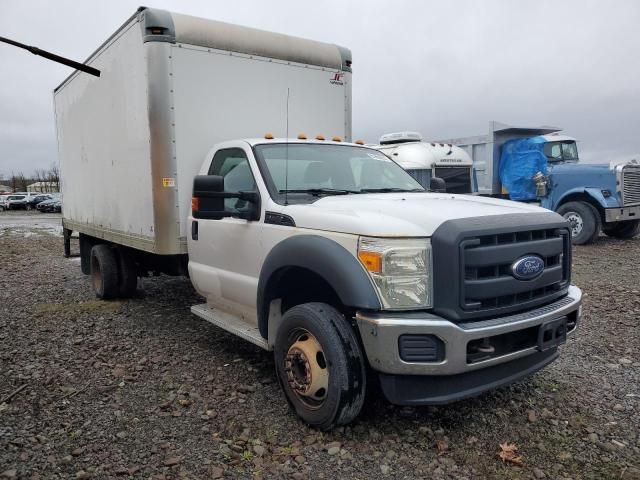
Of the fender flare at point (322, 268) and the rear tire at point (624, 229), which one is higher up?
the fender flare at point (322, 268)

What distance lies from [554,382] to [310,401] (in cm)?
205

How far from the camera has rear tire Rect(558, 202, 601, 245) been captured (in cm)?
1173

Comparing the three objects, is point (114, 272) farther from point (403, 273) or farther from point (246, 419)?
point (403, 273)

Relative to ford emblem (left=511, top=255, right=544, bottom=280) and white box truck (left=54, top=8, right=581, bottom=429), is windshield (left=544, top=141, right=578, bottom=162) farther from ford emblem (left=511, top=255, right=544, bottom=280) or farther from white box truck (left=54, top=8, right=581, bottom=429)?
ford emblem (left=511, top=255, right=544, bottom=280)

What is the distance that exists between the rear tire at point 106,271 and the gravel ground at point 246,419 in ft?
3.86

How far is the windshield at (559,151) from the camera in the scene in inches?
538

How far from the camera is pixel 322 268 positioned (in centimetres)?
316

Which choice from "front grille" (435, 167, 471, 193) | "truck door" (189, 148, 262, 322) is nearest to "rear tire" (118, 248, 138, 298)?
"truck door" (189, 148, 262, 322)

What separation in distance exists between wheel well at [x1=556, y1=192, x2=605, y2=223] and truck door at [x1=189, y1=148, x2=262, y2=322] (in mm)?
10202

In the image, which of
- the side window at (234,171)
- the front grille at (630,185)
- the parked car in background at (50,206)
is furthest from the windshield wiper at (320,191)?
the parked car in background at (50,206)

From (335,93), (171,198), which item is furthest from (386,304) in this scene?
(335,93)

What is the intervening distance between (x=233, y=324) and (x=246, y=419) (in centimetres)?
96

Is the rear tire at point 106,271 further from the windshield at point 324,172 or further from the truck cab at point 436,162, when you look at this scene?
the truck cab at point 436,162

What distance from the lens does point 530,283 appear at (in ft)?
10.4
